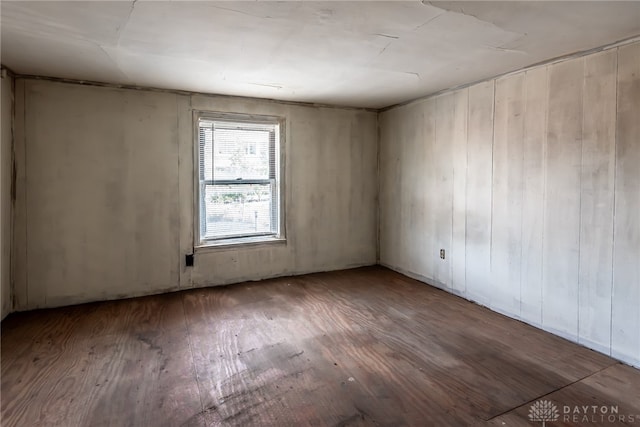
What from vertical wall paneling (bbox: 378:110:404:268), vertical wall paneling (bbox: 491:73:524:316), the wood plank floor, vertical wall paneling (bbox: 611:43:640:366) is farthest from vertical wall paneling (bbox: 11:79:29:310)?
vertical wall paneling (bbox: 611:43:640:366)

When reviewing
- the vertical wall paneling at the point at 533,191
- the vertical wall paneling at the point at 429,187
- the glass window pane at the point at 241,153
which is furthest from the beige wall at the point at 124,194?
the vertical wall paneling at the point at 533,191

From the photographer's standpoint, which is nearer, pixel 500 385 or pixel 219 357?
pixel 500 385

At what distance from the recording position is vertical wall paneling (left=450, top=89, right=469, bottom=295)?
3.86 metres

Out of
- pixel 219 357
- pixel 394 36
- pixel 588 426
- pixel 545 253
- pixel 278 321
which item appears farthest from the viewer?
pixel 278 321

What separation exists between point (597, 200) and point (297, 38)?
2.56 metres

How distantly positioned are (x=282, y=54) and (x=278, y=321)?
92.0 inches

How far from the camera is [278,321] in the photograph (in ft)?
10.9

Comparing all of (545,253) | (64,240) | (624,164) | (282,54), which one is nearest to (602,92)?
(624,164)

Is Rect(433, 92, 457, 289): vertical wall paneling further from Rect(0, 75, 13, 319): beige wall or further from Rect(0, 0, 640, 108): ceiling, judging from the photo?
Rect(0, 75, 13, 319): beige wall

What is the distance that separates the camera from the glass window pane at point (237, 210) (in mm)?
4340

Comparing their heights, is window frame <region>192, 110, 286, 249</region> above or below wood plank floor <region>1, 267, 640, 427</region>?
above

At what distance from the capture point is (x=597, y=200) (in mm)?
2723

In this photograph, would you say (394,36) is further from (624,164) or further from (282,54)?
(624,164)

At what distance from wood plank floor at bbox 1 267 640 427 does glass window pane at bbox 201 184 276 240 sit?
1.03 m
